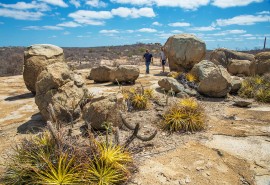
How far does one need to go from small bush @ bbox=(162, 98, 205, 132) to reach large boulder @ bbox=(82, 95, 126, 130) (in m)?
1.26

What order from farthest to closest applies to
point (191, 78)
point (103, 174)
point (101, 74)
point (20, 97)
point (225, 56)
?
point (225, 56), point (101, 74), point (191, 78), point (20, 97), point (103, 174)

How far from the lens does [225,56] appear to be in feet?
57.9

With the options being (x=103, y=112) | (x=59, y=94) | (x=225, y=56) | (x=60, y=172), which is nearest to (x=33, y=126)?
(x=59, y=94)

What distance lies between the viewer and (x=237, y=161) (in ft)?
15.5

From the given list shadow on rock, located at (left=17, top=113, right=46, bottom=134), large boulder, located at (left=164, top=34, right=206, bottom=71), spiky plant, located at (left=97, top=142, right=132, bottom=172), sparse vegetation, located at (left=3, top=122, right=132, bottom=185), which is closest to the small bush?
spiky plant, located at (left=97, top=142, right=132, bottom=172)

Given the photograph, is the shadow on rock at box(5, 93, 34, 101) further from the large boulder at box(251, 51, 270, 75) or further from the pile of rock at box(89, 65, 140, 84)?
the large boulder at box(251, 51, 270, 75)

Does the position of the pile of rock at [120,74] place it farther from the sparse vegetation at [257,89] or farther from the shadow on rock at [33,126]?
the shadow on rock at [33,126]

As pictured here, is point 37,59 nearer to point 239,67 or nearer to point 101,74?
point 101,74

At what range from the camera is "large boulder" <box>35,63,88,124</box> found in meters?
6.66

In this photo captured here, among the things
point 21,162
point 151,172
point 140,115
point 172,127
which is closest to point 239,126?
point 172,127

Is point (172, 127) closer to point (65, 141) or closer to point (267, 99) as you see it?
point (65, 141)

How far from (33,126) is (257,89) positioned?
27.5ft

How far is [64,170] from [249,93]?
341 inches

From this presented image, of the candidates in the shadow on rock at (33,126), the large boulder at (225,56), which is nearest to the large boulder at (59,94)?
the shadow on rock at (33,126)
